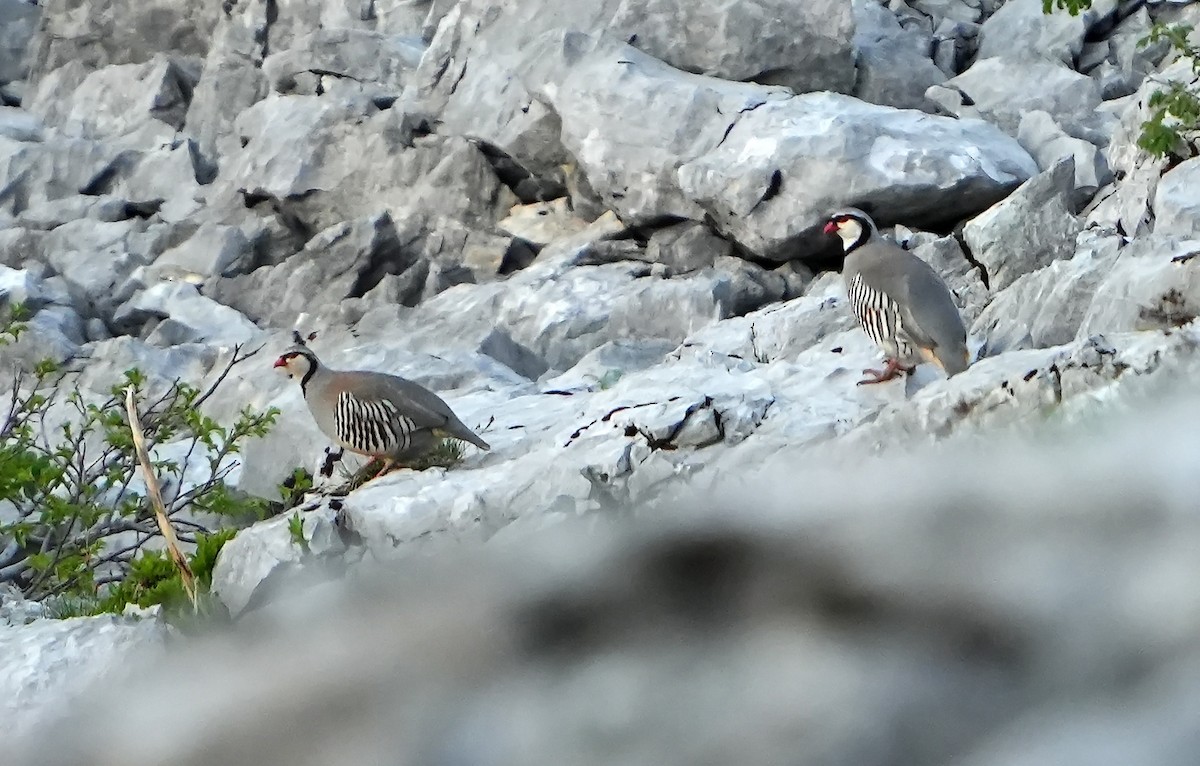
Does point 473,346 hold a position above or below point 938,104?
below

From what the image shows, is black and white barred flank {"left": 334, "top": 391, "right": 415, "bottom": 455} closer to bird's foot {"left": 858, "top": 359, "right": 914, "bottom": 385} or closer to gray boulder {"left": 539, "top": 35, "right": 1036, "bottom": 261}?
bird's foot {"left": 858, "top": 359, "right": 914, "bottom": 385}

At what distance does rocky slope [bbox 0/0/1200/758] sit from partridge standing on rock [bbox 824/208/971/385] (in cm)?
25

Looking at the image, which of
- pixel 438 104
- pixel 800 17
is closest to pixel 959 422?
pixel 800 17

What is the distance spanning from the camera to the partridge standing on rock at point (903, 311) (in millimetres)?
6680

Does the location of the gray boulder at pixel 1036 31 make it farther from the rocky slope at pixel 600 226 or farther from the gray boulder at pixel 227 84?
the gray boulder at pixel 227 84

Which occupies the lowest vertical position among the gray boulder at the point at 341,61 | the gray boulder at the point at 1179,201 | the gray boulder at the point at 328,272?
the gray boulder at the point at 328,272

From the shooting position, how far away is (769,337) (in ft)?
31.8

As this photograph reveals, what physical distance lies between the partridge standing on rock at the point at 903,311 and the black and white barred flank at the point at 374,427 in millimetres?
2580

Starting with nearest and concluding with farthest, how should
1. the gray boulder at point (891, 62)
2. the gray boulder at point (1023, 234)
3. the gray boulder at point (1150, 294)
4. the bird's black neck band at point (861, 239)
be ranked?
1. the gray boulder at point (1150, 294)
2. the bird's black neck band at point (861, 239)
3. the gray boulder at point (1023, 234)
4. the gray boulder at point (891, 62)

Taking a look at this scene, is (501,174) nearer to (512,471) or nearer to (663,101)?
(663,101)

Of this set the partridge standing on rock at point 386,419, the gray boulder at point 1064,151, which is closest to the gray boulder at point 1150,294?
the partridge standing on rock at point 386,419

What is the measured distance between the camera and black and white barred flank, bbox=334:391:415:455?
708cm

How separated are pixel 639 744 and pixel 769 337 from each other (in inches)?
245

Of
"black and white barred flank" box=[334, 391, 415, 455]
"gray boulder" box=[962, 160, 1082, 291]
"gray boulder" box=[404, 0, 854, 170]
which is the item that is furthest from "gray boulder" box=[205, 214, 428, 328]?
"black and white barred flank" box=[334, 391, 415, 455]
